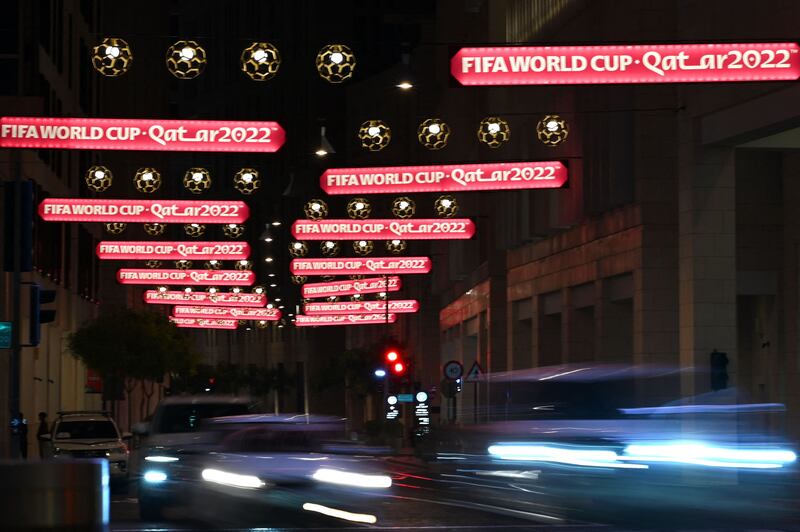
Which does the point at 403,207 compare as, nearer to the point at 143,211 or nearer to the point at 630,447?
the point at 143,211

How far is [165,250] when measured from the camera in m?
40.9

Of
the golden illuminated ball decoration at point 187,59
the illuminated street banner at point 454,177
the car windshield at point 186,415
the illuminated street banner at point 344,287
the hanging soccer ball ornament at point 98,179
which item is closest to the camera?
the car windshield at point 186,415

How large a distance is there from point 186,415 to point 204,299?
1530 inches

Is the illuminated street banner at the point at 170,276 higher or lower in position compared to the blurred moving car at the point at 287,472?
higher

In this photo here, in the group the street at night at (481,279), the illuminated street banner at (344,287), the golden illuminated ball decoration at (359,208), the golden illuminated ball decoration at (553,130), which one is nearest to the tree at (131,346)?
the street at night at (481,279)

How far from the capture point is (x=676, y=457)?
17406mm

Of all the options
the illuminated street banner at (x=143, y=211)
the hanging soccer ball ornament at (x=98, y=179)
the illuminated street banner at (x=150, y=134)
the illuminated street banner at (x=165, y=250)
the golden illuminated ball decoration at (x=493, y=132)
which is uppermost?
the golden illuminated ball decoration at (x=493, y=132)

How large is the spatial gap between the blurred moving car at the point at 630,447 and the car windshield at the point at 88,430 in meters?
16.3

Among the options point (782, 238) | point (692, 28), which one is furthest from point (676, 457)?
point (782, 238)

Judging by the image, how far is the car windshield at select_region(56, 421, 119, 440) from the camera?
36469 millimetres

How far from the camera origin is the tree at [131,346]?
61.8 metres

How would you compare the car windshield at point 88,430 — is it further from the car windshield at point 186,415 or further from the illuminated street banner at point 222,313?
the illuminated street banner at point 222,313

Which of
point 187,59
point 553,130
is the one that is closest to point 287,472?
point 187,59

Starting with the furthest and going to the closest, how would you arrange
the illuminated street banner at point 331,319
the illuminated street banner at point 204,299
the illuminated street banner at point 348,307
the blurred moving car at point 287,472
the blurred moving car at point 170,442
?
the illuminated street banner at point 331,319 → the illuminated street banner at point 348,307 → the illuminated street banner at point 204,299 → the blurred moving car at point 170,442 → the blurred moving car at point 287,472
